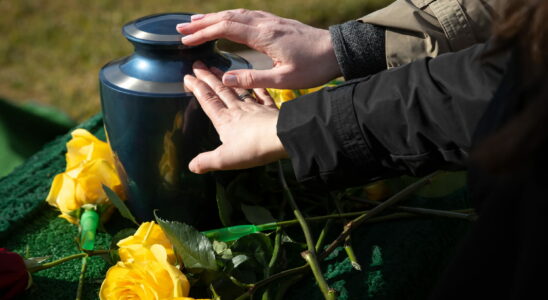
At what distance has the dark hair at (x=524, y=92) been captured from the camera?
0.56m

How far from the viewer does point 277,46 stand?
3.59ft

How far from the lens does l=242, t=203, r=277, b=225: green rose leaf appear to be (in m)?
1.06

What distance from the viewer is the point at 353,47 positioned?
1.13m

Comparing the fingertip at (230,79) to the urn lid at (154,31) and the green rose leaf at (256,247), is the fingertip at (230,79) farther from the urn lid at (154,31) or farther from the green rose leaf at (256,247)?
the green rose leaf at (256,247)

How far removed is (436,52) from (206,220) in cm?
53

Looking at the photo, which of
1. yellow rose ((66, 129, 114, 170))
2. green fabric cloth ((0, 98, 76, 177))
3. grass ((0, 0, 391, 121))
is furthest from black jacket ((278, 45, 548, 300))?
grass ((0, 0, 391, 121))

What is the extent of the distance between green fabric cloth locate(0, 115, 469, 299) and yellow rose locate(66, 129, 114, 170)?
12cm

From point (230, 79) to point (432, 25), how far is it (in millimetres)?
400

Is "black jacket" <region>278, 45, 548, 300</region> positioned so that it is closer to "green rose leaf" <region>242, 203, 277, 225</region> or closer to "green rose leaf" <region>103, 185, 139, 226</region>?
"green rose leaf" <region>242, 203, 277, 225</region>

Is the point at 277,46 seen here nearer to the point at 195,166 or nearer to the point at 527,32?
the point at 195,166

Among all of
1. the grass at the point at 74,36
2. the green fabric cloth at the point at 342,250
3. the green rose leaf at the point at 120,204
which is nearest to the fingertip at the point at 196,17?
the green rose leaf at the point at 120,204

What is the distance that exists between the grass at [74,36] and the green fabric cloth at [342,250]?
1671mm

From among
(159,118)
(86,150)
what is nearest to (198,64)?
(159,118)

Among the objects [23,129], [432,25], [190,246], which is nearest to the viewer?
[190,246]
